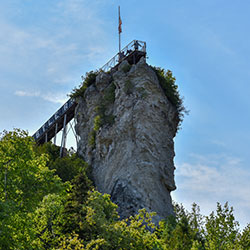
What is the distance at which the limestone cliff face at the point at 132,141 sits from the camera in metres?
35.6

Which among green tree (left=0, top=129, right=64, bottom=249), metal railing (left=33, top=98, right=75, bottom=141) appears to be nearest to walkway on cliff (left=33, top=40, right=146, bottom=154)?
metal railing (left=33, top=98, right=75, bottom=141)

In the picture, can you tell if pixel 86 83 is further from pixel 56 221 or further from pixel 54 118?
pixel 56 221

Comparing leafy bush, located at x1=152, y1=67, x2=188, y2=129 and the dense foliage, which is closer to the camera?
the dense foliage

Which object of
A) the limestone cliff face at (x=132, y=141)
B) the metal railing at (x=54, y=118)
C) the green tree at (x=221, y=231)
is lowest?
the green tree at (x=221, y=231)

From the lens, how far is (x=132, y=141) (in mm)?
38656

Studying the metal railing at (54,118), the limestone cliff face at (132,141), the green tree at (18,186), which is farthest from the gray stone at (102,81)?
the green tree at (18,186)

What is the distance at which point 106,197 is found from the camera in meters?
29.8

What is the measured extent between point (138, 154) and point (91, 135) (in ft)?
25.6

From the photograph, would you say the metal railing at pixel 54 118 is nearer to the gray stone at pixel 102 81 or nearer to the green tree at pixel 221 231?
the gray stone at pixel 102 81

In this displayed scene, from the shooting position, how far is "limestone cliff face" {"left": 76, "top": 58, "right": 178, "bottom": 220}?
35594mm

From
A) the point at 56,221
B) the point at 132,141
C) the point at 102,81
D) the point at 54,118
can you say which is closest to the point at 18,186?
the point at 56,221

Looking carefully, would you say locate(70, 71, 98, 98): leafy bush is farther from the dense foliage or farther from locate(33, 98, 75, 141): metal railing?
the dense foliage

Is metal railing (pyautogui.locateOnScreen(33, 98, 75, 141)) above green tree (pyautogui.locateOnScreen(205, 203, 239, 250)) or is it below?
above

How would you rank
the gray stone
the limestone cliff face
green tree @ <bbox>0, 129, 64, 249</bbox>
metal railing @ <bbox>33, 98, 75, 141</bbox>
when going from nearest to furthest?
green tree @ <bbox>0, 129, 64, 249</bbox>, the limestone cliff face, the gray stone, metal railing @ <bbox>33, 98, 75, 141</bbox>
